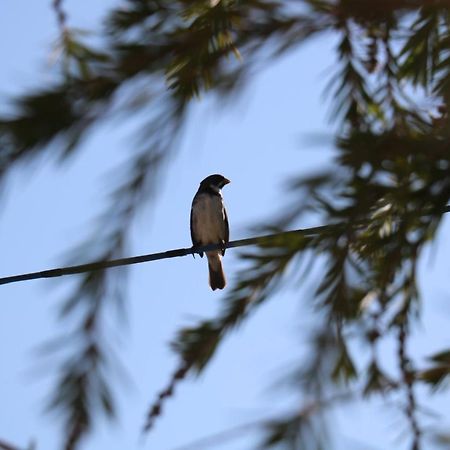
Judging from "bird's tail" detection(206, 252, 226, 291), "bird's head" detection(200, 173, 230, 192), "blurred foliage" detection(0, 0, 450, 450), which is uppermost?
"blurred foliage" detection(0, 0, 450, 450)

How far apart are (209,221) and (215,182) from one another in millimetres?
953

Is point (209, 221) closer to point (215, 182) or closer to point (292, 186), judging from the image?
point (215, 182)

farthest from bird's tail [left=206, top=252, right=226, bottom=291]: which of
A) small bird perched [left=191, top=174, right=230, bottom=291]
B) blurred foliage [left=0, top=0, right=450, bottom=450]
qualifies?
blurred foliage [left=0, top=0, right=450, bottom=450]

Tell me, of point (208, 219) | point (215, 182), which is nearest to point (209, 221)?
point (208, 219)

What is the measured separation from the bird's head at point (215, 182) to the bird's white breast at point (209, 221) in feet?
1.68

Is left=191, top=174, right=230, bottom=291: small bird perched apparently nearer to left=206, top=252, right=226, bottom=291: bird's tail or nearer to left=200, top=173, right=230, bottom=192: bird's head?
left=200, top=173, right=230, bottom=192: bird's head

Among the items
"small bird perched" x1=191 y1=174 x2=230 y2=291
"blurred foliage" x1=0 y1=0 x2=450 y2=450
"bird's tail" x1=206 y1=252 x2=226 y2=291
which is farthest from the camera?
"bird's tail" x1=206 y1=252 x2=226 y2=291

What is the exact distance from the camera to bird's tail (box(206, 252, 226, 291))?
9.26 m

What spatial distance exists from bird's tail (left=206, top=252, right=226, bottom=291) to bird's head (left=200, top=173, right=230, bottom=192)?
65cm

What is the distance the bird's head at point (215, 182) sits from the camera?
9.34 m

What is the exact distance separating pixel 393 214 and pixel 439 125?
21 cm

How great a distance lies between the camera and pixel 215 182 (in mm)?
9523

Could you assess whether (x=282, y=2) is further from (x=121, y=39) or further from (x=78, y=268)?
(x=78, y=268)

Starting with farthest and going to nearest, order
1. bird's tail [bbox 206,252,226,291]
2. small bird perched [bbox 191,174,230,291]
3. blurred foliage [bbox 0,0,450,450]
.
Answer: bird's tail [bbox 206,252,226,291]
small bird perched [bbox 191,174,230,291]
blurred foliage [bbox 0,0,450,450]
